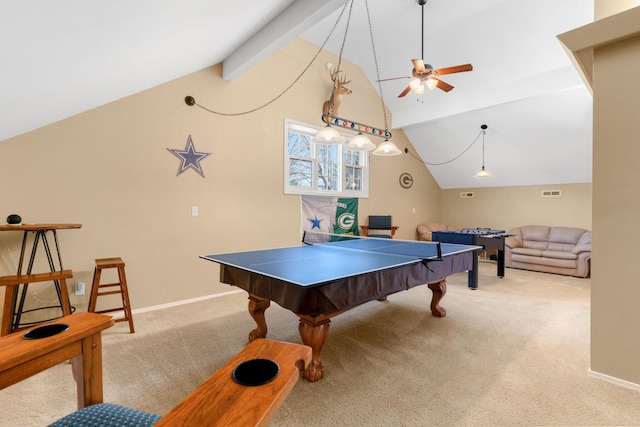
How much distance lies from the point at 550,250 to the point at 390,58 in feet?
15.5

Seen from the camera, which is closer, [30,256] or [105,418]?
[105,418]

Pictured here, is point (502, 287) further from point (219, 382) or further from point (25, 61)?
point (25, 61)

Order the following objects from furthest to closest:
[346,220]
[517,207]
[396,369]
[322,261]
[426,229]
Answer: [426,229] → [517,207] → [346,220] → [322,261] → [396,369]

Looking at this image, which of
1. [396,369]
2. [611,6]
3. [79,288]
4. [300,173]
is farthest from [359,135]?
[79,288]

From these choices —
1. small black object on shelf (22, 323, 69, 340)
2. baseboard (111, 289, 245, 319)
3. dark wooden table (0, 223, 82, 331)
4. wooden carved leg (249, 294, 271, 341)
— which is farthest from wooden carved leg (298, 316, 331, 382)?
baseboard (111, 289, 245, 319)

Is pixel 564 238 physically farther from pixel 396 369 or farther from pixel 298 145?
pixel 396 369

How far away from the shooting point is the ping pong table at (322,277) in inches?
68.1

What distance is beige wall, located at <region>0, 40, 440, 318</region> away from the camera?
2.84 meters

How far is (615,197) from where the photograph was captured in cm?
196

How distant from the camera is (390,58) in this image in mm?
5289

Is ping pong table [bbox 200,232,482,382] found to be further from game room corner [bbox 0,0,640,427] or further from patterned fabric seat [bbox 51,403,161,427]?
patterned fabric seat [bbox 51,403,161,427]

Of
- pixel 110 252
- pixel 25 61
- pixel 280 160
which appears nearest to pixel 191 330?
pixel 110 252

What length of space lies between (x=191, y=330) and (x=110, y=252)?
4.22 ft

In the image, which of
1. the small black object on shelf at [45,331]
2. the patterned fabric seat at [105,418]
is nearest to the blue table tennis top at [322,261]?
the patterned fabric seat at [105,418]
